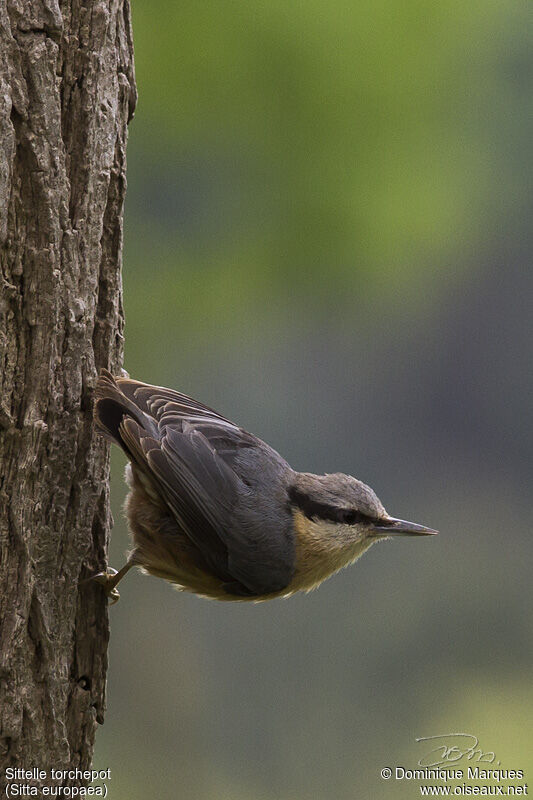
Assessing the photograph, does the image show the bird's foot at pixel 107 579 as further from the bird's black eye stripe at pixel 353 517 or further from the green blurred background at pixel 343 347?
the green blurred background at pixel 343 347

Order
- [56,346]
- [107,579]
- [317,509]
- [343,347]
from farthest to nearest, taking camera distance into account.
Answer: [343,347] → [317,509] → [107,579] → [56,346]

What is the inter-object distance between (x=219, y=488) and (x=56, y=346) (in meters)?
0.54

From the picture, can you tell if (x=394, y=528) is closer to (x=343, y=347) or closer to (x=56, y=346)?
(x=56, y=346)

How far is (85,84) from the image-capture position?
186cm

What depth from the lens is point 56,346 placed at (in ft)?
5.95

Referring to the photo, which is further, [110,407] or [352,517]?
[352,517]

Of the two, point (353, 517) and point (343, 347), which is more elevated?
point (343, 347)

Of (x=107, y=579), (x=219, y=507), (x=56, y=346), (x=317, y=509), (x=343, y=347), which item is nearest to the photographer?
(x=56, y=346)

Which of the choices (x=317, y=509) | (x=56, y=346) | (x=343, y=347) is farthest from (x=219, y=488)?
(x=343, y=347)

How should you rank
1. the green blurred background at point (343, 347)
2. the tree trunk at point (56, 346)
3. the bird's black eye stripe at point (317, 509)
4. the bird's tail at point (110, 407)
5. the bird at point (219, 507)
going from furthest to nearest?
the green blurred background at point (343, 347) → the bird's black eye stripe at point (317, 509) → the bird at point (219, 507) → the bird's tail at point (110, 407) → the tree trunk at point (56, 346)

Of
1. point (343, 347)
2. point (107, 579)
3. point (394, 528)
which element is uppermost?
point (343, 347)

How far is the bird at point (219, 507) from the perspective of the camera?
2.02 metres

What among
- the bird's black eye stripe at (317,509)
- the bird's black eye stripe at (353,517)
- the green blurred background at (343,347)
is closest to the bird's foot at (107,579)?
the bird's black eye stripe at (317,509)

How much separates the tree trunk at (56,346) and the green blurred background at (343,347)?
7.12 ft
